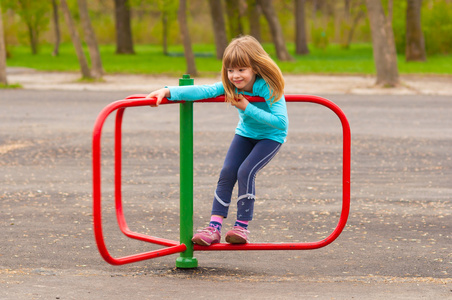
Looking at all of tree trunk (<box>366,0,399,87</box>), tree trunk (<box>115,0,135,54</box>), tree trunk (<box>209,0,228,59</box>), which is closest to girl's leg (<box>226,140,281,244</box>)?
tree trunk (<box>366,0,399,87</box>)

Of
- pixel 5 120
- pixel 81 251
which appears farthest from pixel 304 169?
pixel 5 120

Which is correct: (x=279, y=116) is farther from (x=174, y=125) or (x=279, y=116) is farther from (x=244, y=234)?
(x=174, y=125)

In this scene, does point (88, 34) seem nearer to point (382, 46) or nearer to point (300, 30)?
point (382, 46)

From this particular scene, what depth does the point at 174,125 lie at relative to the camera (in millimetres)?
12398

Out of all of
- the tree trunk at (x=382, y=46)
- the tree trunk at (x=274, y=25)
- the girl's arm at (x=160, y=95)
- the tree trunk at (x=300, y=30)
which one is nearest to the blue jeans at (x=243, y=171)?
the girl's arm at (x=160, y=95)

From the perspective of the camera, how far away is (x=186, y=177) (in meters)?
4.51

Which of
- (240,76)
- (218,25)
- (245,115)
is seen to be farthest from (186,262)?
(218,25)

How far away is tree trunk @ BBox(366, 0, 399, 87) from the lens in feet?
64.0

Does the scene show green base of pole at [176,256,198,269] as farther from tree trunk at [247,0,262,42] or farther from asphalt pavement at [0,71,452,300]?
tree trunk at [247,0,262,42]

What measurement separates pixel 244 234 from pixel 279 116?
→ 0.74m

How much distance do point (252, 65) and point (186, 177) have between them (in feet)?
2.51

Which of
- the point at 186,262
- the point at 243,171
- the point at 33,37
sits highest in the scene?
the point at 243,171

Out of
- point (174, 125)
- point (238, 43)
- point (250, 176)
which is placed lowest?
point (174, 125)

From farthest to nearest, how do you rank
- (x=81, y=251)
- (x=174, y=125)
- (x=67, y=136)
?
(x=174, y=125)
(x=67, y=136)
(x=81, y=251)
